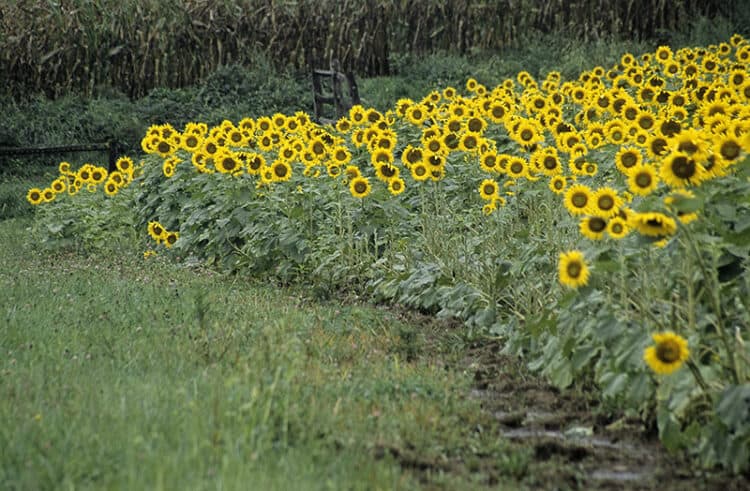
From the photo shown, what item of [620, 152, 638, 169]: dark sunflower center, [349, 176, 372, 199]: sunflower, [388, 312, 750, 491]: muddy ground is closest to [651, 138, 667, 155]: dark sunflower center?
[620, 152, 638, 169]: dark sunflower center

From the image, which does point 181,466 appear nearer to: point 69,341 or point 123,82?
point 69,341

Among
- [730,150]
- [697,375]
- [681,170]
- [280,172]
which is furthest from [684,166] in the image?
[280,172]

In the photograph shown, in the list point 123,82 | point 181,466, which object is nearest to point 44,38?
point 123,82

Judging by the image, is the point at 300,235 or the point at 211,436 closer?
the point at 211,436

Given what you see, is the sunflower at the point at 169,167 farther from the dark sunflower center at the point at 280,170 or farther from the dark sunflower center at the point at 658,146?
the dark sunflower center at the point at 658,146

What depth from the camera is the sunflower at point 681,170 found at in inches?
191

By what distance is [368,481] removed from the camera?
4098 mm

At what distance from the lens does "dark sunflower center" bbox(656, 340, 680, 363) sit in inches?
171

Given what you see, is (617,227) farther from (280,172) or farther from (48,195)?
(48,195)

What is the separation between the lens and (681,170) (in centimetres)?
485

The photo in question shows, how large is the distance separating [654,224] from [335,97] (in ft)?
44.2

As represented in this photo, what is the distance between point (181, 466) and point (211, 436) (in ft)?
1.26

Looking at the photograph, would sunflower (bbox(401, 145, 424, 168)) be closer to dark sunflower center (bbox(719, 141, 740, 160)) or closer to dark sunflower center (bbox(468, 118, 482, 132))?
dark sunflower center (bbox(468, 118, 482, 132))

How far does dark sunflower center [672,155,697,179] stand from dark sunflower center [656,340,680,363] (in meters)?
0.85
